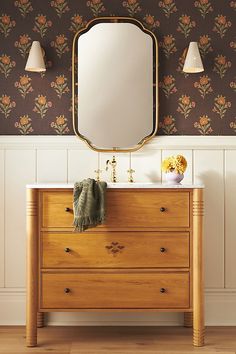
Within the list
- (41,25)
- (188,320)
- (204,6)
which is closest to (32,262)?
(188,320)

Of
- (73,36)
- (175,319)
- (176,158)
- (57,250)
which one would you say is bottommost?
(175,319)

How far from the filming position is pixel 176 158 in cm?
367

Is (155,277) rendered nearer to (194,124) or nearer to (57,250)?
(57,250)

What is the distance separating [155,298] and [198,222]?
515mm

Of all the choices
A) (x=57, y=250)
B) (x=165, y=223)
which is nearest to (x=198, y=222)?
(x=165, y=223)

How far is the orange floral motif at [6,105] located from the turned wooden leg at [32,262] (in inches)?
31.7

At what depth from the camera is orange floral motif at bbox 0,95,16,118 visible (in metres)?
3.97

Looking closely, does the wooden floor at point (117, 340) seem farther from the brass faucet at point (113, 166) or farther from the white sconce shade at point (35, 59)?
the white sconce shade at point (35, 59)

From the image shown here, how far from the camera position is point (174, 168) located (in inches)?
143

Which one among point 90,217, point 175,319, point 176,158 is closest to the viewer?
point 90,217

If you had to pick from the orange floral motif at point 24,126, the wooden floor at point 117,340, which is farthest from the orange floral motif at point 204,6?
the wooden floor at point 117,340

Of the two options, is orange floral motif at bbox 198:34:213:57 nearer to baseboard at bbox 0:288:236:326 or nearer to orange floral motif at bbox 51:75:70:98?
orange floral motif at bbox 51:75:70:98

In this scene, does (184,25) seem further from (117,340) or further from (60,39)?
(117,340)

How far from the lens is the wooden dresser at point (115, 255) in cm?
342
